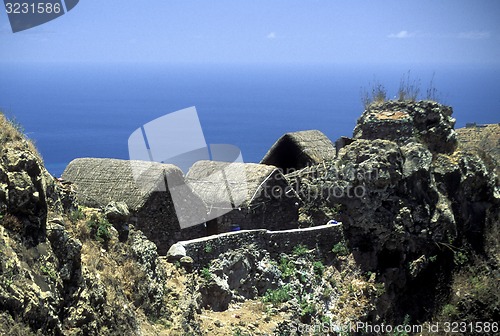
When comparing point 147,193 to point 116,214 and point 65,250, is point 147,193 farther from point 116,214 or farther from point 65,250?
point 65,250

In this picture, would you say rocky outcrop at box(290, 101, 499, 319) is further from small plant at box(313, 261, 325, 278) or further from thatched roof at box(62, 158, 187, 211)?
thatched roof at box(62, 158, 187, 211)

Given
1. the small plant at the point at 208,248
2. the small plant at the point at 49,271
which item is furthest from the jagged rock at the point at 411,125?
the small plant at the point at 49,271

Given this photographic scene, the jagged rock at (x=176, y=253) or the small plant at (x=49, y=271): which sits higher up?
the small plant at (x=49, y=271)

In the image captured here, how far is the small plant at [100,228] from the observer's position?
1303cm

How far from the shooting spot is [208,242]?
1612cm

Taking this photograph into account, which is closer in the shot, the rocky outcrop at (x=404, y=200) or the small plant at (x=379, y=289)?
the small plant at (x=379, y=289)

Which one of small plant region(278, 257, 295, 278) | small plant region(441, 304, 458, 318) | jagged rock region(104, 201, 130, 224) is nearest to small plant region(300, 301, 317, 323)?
small plant region(278, 257, 295, 278)

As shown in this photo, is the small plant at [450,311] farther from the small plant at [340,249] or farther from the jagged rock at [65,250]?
the jagged rock at [65,250]

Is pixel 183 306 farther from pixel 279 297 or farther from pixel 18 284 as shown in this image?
pixel 18 284

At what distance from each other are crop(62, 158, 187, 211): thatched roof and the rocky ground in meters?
2.22

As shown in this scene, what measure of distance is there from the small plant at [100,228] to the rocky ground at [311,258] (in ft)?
0.09

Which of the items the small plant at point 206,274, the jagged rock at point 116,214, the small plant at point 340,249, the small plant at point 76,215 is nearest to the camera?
the small plant at point 76,215

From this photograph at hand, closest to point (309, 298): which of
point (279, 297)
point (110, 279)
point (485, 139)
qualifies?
point (279, 297)

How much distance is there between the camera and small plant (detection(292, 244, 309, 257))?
57.7 ft
